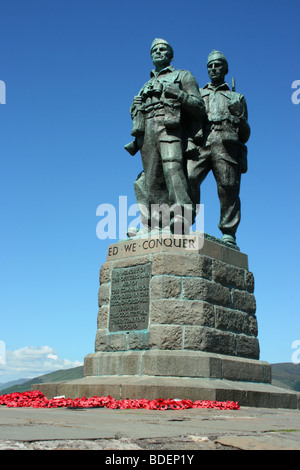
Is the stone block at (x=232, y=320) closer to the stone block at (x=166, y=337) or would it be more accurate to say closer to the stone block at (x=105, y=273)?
the stone block at (x=166, y=337)

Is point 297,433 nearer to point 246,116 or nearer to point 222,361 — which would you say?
point 222,361

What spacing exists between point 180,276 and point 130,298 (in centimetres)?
93

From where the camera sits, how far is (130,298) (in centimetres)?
815

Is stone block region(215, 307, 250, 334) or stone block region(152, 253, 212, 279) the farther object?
stone block region(215, 307, 250, 334)

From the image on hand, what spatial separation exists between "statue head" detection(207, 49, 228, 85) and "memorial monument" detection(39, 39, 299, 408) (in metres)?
0.02

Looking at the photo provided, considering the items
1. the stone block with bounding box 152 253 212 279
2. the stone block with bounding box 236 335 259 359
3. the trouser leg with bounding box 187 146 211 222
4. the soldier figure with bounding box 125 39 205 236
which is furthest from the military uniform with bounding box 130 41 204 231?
the stone block with bounding box 236 335 259 359

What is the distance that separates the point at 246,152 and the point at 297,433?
6997 mm

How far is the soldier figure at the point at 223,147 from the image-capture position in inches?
368

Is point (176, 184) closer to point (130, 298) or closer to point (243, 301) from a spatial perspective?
point (130, 298)

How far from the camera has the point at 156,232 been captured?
28.2ft

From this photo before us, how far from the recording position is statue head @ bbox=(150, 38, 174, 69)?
9.24 m

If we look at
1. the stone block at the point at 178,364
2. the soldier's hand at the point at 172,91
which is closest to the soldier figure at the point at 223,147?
the soldier's hand at the point at 172,91

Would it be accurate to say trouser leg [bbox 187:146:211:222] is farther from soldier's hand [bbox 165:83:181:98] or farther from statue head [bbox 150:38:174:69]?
statue head [bbox 150:38:174:69]
